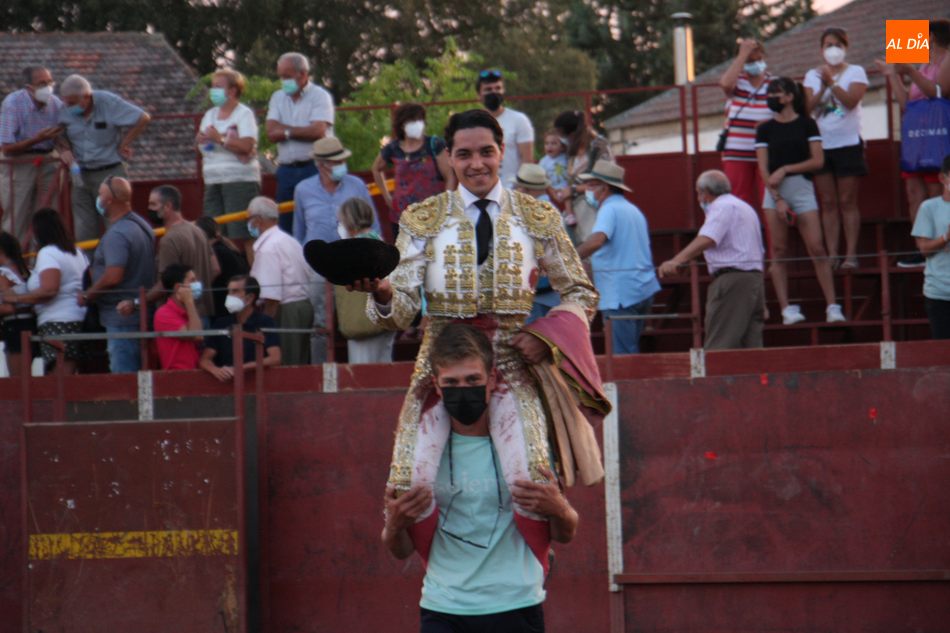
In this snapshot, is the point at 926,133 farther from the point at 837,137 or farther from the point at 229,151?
the point at 229,151

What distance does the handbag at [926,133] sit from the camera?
9719 mm

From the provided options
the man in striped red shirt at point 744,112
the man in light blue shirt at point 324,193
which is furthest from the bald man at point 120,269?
the man in striped red shirt at point 744,112

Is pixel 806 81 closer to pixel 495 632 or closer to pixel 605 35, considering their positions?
pixel 495 632

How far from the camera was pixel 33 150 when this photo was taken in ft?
36.1

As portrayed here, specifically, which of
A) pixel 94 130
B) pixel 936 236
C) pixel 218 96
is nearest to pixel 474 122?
pixel 936 236

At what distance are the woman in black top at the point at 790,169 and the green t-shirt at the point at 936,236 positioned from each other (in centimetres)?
98

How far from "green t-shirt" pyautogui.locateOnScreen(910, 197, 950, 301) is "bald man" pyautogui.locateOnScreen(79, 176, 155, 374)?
4.58 meters

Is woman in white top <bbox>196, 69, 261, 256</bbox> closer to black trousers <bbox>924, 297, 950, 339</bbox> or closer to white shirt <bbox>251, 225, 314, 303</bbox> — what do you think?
white shirt <bbox>251, 225, 314, 303</bbox>

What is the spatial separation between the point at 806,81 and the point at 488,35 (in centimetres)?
2829

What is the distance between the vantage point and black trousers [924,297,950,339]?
8672 mm

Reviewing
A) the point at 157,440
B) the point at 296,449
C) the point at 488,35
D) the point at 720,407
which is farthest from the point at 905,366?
the point at 488,35

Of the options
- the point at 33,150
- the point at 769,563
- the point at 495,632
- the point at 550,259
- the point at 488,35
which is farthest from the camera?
the point at 488,35

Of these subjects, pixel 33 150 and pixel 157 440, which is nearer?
pixel 157 440

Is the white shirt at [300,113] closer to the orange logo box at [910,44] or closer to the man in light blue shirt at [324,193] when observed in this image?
the man in light blue shirt at [324,193]
